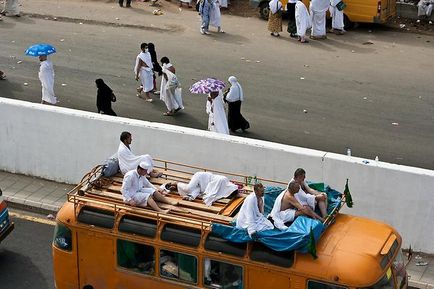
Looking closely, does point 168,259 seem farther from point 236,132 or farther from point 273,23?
point 273,23

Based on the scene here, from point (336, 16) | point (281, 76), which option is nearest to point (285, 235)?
point (281, 76)

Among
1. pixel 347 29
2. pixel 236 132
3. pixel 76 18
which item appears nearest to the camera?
pixel 236 132

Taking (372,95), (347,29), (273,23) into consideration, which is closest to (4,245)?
(372,95)

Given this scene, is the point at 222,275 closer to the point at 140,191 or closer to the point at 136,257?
the point at 136,257

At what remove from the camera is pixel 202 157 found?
46.0 ft

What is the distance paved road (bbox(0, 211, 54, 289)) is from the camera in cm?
1252

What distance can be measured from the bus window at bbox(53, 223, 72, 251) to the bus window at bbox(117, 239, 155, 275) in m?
0.73

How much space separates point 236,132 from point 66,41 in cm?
871

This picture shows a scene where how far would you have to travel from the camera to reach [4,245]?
536 inches

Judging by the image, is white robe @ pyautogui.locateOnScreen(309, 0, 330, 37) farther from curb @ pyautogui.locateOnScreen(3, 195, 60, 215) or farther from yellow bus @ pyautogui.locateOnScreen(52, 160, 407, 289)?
yellow bus @ pyautogui.locateOnScreen(52, 160, 407, 289)

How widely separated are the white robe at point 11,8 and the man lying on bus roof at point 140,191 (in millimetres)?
17246

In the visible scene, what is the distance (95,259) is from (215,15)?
15.1m

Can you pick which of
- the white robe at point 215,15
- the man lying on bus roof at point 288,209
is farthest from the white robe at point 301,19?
the man lying on bus roof at point 288,209

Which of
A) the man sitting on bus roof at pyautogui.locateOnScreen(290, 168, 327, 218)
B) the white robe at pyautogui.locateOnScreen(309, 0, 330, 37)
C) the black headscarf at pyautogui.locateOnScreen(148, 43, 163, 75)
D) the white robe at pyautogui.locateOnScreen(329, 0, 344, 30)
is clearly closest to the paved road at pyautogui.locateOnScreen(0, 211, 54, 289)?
the man sitting on bus roof at pyautogui.locateOnScreen(290, 168, 327, 218)
